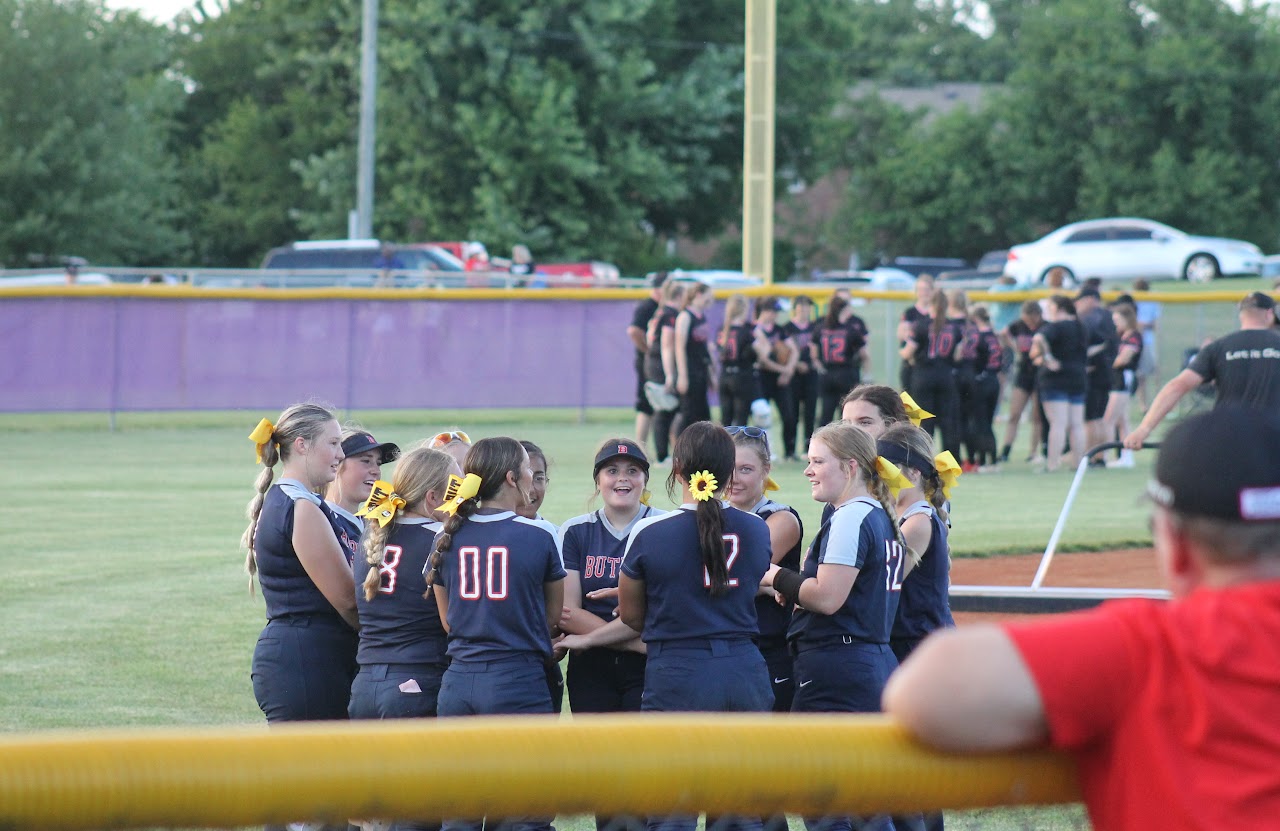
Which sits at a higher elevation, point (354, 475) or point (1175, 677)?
point (354, 475)

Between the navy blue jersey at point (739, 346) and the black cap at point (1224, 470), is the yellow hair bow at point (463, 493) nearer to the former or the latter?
the black cap at point (1224, 470)

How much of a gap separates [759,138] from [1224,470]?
2269 centimetres

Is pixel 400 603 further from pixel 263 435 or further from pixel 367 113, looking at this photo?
pixel 367 113

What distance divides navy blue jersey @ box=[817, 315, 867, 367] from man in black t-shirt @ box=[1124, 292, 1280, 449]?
7.54 meters

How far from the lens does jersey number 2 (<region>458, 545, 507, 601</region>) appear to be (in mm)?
4988

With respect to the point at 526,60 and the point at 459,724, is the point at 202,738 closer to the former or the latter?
the point at 459,724

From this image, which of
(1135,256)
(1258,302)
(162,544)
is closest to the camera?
(1258,302)

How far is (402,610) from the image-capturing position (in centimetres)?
522

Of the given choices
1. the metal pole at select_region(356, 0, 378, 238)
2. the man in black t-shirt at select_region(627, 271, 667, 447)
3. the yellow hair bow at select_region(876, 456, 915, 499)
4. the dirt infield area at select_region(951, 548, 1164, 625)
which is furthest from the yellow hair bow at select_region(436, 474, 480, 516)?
the metal pole at select_region(356, 0, 378, 238)

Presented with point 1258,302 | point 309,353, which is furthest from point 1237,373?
point 309,353

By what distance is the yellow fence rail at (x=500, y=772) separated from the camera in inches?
76.7

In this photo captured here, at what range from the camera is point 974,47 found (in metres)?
92.3

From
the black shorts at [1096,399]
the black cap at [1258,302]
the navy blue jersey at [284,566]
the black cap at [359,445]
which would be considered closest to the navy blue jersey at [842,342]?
the black shorts at [1096,399]

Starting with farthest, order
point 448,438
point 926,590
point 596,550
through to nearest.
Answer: point 448,438
point 596,550
point 926,590
